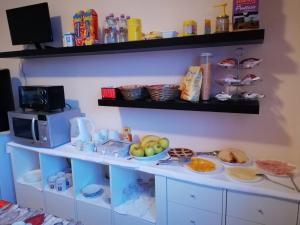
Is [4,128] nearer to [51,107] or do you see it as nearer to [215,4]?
[51,107]

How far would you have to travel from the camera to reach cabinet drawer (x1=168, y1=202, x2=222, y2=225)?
1316 millimetres

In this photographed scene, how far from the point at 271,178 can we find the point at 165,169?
1.94 feet

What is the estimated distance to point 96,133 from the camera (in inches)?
75.5

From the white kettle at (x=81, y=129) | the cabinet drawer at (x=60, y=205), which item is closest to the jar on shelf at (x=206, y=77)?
the white kettle at (x=81, y=129)

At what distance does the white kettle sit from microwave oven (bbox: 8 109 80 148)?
7 cm

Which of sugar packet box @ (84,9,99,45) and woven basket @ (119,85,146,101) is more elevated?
sugar packet box @ (84,9,99,45)

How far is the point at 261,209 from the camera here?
3.91 ft

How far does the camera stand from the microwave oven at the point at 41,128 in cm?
183

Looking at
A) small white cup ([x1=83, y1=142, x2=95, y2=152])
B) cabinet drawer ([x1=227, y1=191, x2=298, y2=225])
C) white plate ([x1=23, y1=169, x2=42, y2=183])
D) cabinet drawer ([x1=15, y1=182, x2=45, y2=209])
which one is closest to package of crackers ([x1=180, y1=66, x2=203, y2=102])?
cabinet drawer ([x1=227, y1=191, x2=298, y2=225])

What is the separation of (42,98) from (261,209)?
67.1 inches

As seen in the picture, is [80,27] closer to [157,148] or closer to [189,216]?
[157,148]

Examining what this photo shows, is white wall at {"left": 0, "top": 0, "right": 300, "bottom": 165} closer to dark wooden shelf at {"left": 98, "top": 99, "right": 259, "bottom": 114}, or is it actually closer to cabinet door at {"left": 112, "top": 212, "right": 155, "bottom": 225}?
dark wooden shelf at {"left": 98, "top": 99, "right": 259, "bottom": 114}

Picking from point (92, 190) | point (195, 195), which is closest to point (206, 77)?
point (195, 195)

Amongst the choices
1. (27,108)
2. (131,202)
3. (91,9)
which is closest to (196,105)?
(131,202)
